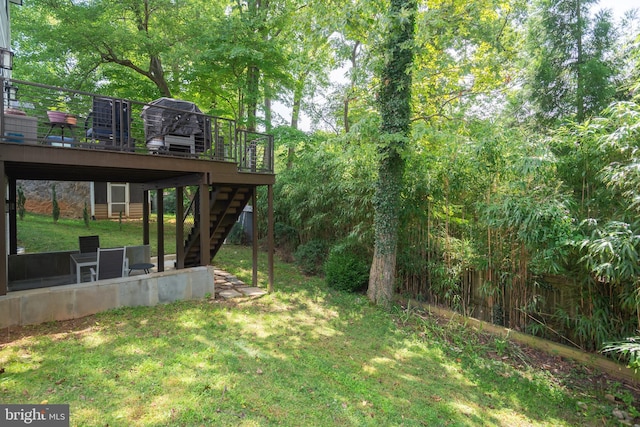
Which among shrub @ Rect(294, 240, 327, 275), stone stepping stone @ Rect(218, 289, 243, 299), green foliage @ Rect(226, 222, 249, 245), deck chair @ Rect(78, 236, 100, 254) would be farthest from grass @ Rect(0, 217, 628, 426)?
green foliage @ Rect(226, 222, 249, 245)

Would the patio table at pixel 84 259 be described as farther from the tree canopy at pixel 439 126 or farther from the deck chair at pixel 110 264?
the tree canopy at pixel 439 126

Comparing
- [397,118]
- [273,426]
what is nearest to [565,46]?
[397,118]

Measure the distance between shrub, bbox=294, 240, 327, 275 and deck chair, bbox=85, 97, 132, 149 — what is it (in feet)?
15.4

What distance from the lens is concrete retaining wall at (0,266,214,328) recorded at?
3.69 m

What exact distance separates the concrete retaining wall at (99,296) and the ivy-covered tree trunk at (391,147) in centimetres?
292

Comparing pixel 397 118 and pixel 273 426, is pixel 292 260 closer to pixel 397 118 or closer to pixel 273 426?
pixel 397 118

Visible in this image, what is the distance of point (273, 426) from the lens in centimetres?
231

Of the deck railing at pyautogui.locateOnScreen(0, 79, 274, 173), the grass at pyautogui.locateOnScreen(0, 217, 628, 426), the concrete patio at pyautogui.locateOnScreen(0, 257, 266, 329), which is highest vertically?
the deck railing at pyautogui.locateOnScreen(0, 79, 274, 173)

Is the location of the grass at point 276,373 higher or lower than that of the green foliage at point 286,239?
lower

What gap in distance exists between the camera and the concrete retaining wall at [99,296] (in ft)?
12.1

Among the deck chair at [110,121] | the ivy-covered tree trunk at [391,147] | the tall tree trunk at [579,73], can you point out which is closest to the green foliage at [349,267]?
the ivy-covered tree trunk at [391,147]

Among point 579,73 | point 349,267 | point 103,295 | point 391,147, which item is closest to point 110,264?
point 103,295

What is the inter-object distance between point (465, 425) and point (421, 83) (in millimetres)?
6321

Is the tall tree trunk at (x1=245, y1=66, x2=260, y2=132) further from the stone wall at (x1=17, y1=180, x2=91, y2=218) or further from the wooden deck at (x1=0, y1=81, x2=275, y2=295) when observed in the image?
the stone wall at (x1=17, y1=180, x2=91, y2=218)
